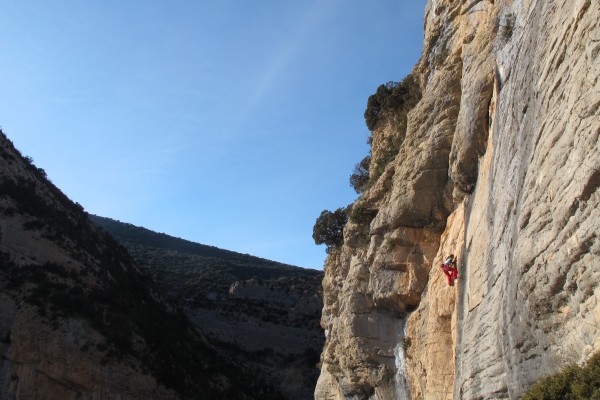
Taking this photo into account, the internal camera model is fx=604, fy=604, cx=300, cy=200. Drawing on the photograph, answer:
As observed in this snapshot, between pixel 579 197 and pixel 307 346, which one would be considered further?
pixel 307 346

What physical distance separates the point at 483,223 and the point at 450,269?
96.8 inches

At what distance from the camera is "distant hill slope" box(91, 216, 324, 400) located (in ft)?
177

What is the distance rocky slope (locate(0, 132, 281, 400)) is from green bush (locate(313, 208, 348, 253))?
→ 43.4 ft

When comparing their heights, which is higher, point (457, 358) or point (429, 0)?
point (429, 0)

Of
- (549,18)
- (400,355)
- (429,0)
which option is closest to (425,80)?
(429,0)

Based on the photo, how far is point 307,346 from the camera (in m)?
56.4

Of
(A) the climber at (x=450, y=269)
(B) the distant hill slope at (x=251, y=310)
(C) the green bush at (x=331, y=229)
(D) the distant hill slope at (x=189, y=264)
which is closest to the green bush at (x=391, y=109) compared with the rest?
(C) the green bush at (x=331, y=229)

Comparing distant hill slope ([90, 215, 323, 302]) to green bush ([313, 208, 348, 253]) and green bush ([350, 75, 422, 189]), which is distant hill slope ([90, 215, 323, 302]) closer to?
green bush ([313, 208, 348, 253])

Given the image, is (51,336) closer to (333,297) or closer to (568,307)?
(333,297)

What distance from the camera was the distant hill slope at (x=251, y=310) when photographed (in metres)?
53.9

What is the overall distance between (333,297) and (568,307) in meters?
19.3

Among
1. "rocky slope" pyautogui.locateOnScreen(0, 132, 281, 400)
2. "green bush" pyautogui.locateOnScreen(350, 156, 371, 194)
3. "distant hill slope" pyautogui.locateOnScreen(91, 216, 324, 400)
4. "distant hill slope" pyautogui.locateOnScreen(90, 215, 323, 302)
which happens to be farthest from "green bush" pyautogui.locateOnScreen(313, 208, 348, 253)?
"distant hill slope" pyautogui.locateOnScreen(90, 215, 323, 302)

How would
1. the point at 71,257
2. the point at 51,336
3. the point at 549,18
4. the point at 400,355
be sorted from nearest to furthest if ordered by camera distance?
the point at 549,18
the point at 400,355
the point at 51,336
the point at 71,257

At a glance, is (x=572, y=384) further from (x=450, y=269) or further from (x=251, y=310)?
(x=251, y=310)
